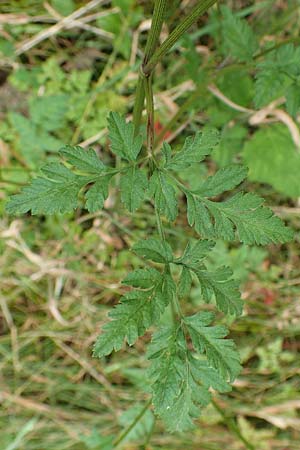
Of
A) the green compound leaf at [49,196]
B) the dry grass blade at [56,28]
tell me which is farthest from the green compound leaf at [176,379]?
the dry grass blade at [56,28]

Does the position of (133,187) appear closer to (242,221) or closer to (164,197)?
(164,197)

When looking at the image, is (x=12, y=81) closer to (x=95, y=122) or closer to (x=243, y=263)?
(x=95, y=122)

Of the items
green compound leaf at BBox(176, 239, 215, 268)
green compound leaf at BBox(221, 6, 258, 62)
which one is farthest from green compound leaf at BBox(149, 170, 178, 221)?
green compound leaf at BBox(221, 6, 258, 62)

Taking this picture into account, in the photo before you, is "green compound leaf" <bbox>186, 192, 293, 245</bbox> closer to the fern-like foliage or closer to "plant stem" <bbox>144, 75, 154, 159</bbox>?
the fern-like foliage

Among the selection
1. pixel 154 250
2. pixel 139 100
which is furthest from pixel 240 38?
pixel 154 250

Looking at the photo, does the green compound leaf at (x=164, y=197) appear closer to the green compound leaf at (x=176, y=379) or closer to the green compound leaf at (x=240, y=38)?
the green compound leaf at (x=176, y=379)

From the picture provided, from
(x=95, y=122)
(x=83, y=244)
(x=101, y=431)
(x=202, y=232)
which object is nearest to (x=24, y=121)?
(x=95, y=122)
